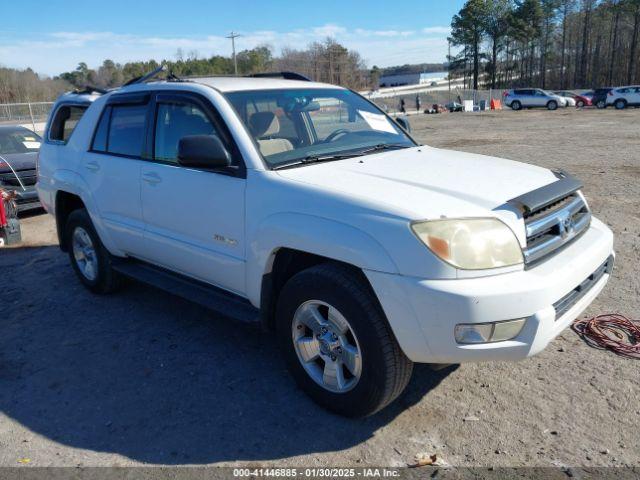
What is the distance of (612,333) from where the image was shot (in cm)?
407

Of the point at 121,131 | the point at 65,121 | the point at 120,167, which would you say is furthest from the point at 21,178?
the point at 120,167

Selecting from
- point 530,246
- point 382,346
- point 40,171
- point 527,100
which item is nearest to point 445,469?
point 382,346

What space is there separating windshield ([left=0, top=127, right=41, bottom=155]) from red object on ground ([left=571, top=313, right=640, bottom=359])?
32.1 feet

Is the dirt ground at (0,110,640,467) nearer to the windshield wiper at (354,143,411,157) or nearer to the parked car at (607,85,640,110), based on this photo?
the windshield wiper at (354,143,411,157)

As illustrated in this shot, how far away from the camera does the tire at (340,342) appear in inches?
113

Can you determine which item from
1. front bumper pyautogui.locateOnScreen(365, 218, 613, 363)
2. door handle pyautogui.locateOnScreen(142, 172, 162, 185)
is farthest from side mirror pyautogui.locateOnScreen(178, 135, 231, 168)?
front bumper pyautogui.locateOnScreen(365, 218, 613, 363)

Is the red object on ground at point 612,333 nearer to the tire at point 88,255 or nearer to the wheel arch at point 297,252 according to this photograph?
the wheel arch at point 297,252

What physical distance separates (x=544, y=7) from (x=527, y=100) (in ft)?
158

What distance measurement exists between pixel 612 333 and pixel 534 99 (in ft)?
148

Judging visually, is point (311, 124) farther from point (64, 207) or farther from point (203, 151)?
point (64, 207)

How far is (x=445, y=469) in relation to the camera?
9.02ft

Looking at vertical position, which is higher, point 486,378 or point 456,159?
point 456,159

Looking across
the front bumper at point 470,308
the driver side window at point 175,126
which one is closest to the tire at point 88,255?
the driver side window at point 175,126

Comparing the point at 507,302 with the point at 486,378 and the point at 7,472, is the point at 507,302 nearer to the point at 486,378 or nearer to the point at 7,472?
the point at 486,378
